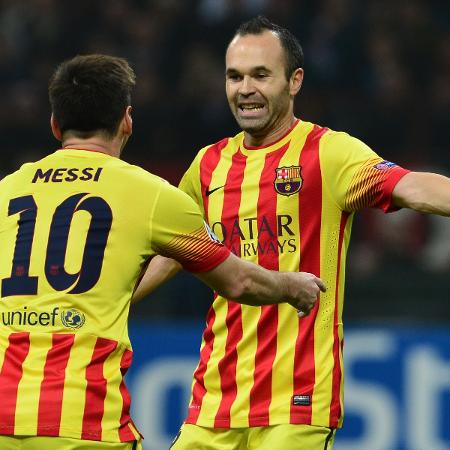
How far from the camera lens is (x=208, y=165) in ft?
17.9

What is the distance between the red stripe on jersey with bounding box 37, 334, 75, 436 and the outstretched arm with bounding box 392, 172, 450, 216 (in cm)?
138

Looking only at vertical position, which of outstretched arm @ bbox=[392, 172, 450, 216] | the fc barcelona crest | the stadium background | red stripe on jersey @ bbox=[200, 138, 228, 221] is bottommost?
outstretched arm @ bbox=[392, 172, 450, 216]

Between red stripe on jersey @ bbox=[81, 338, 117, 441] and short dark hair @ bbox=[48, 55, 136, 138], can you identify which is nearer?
red stripe on jersey @ bbox=[81, 338, 117, 441]

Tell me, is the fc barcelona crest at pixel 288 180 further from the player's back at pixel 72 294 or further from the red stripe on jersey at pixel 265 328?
the player's back at pixel 72 294

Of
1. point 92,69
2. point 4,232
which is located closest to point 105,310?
point 4,232

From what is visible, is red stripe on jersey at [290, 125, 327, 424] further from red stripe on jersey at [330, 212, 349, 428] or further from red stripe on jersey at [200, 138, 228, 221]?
red stripe on jersey at [200, 138, 228, 221]

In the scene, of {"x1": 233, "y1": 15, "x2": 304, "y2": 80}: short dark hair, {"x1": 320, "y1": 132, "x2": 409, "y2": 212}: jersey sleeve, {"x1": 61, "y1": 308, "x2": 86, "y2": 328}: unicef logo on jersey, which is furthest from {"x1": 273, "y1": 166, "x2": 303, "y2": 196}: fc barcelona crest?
{"x1": 61, "y1": 308, "x2": 86, "y2": 328}: unicef logo on jersey

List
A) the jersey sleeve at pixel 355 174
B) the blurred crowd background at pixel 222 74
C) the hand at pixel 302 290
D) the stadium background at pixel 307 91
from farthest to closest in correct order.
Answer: the blurred crowd background at pixel 222 74 < the stadium background at pixel 307 91 < the jersey sleeve at pixel 355 174 < the hand at pixel 302 290

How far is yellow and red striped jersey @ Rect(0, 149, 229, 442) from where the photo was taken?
4094mm

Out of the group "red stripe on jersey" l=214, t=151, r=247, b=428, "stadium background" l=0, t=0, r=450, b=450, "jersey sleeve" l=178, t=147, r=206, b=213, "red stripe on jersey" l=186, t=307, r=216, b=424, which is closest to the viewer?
"red stripe on jersey" l=214, t=151, r=247, b=428

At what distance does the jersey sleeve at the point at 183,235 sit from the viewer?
14.1 ft

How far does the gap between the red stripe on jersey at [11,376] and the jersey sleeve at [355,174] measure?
1465 millimetres

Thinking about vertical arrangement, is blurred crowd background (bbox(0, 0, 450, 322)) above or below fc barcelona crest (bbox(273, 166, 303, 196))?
above

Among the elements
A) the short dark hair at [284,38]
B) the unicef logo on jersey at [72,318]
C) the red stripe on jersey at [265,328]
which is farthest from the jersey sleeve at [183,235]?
the short dark hair at [284,38]
